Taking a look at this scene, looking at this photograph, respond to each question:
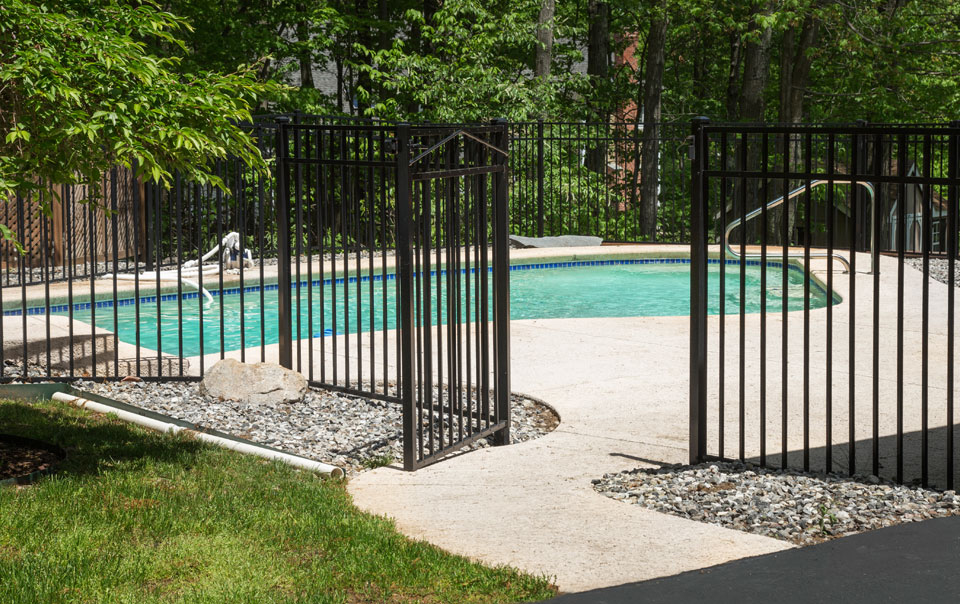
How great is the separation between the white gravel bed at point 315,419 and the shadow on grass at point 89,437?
64 centimetres

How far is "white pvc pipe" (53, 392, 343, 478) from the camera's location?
6.07 m

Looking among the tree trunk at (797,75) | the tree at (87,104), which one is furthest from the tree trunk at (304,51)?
the tree at (87,104)

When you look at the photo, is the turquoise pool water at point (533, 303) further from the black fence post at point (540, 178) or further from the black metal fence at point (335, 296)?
the black fence post at point (540, 178)

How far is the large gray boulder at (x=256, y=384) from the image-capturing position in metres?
8.05

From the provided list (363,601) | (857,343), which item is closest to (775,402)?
(857,343)

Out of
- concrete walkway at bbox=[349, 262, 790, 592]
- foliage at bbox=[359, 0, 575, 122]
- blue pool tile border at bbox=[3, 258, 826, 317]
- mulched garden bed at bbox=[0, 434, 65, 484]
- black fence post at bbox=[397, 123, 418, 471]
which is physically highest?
foliage at bbox=[359, 0, 575, 122]

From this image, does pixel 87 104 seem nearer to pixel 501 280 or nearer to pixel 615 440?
pixel 501 280

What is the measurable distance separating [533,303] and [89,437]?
387 inches

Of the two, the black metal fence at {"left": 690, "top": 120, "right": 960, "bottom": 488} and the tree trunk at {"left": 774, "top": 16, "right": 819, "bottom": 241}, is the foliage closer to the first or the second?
the tree trunk at {"left": 774, "top": 16, "right": 819, "bottom": 241}

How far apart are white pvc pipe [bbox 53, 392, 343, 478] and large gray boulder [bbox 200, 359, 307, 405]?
0.95 metres

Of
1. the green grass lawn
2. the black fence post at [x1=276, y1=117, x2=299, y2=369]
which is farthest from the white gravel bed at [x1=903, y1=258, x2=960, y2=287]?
the green grass lawn

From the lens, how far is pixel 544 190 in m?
20.9

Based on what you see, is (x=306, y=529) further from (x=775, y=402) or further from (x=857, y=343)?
(x=857, y=343)

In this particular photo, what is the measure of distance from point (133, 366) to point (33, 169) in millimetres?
4198
